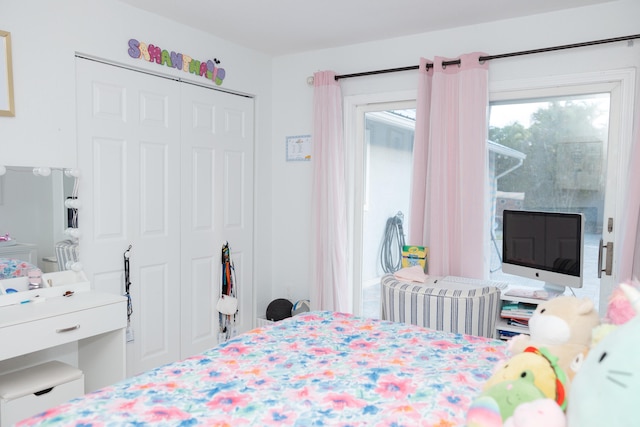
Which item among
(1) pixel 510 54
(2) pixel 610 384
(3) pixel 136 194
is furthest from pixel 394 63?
(2) pixel 610 384

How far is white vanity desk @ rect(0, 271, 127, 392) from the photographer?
230 cm

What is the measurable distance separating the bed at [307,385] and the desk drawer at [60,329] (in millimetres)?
902

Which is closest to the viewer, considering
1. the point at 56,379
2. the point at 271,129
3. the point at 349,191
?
the point at 56,379

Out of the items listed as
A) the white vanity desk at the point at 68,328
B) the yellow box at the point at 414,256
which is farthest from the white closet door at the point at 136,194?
the yellow box at the point at 414,256

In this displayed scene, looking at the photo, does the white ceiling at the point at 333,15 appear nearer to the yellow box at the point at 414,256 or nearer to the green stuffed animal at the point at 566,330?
the yellow box at the point at 414,256

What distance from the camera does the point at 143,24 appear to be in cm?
323

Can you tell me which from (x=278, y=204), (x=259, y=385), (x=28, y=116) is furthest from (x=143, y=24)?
(x=259, y=385)

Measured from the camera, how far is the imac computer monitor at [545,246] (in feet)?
9.14

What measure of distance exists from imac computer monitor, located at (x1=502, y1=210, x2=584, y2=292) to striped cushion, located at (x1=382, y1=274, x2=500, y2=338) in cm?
36

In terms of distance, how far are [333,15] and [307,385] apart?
99.2 inches

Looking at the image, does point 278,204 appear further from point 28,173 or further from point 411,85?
point 28,173

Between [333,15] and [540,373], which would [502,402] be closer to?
[540,373]

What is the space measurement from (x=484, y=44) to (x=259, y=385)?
9.20 ft

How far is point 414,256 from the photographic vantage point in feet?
11.6
